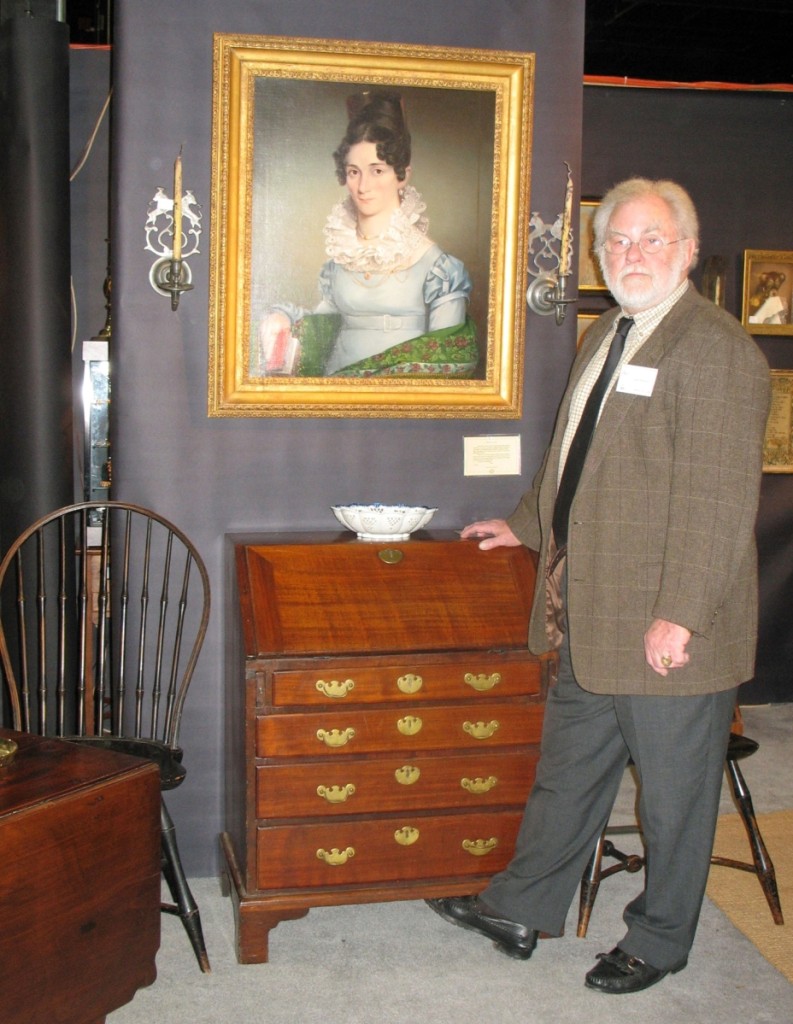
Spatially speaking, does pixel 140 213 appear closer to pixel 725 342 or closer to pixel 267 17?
pixel 267 17

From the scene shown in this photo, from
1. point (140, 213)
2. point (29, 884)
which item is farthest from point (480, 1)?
point (29, 884)

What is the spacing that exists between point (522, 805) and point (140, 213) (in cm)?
189

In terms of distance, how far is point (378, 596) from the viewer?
2.67 metres

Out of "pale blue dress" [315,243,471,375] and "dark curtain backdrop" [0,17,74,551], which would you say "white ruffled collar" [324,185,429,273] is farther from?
"dark curtain backdrop" [0,17,74,551]

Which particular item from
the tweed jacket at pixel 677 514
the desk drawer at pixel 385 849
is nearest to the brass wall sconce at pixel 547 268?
the tweed jacket at pixel 677 514

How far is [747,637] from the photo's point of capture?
2422mm

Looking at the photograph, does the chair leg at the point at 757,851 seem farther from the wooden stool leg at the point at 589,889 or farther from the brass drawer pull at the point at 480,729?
the brass drawer pull at the point at 480,729

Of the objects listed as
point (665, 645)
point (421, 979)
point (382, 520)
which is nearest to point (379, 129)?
point (382, 520)

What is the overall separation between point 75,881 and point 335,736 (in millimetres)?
779

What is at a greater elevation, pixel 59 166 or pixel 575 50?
pixel 575 50

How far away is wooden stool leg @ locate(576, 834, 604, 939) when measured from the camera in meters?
2.80

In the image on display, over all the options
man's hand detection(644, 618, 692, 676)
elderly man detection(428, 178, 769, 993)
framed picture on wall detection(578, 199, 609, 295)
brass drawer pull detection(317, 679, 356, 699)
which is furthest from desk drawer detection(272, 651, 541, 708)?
framed picture on wall detection(578, 199, 609, 295)

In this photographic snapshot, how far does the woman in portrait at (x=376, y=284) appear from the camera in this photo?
3006 millimetres

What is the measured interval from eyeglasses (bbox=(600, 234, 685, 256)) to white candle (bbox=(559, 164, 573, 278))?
2.08 ft
